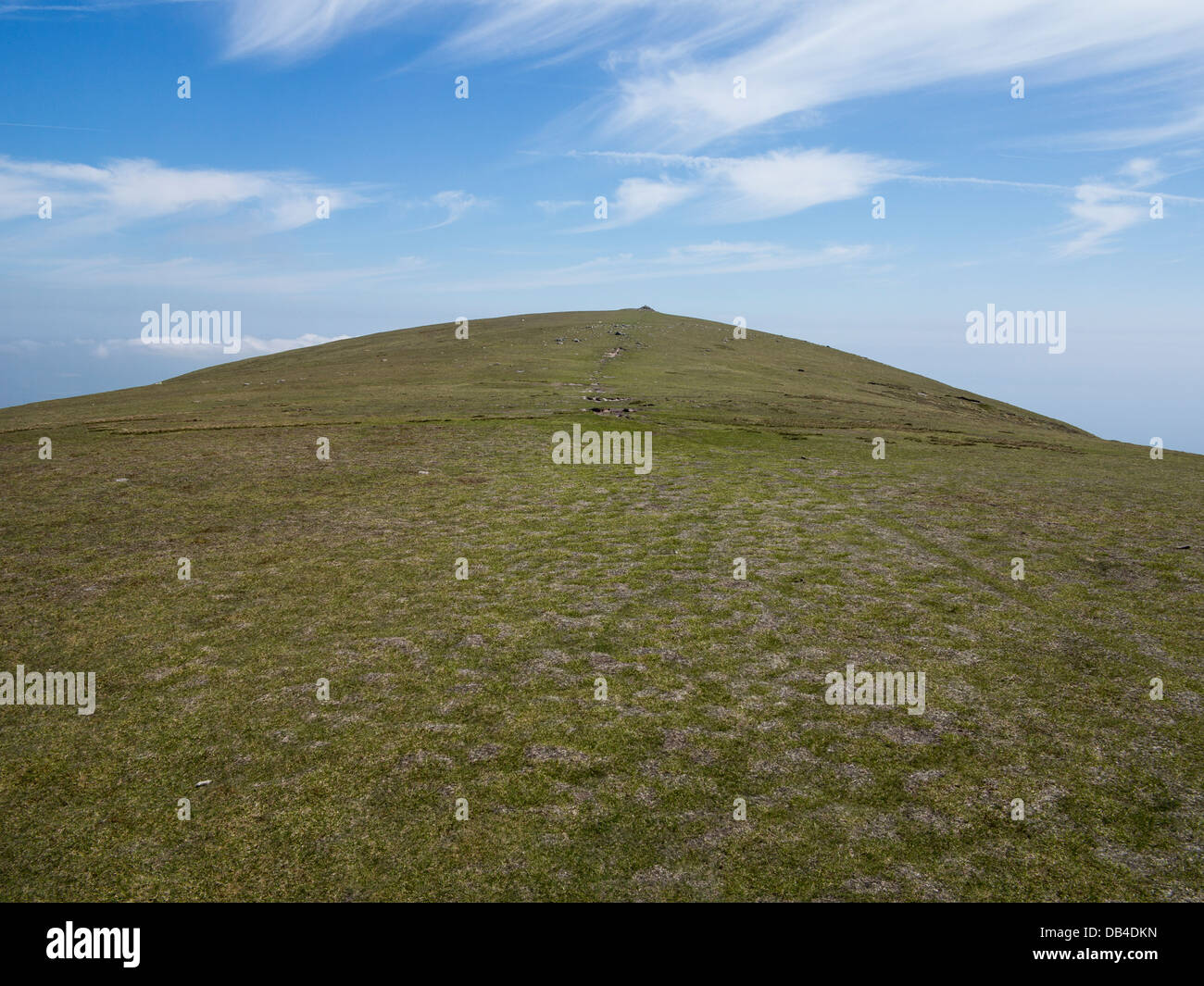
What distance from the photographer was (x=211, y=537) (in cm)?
2459

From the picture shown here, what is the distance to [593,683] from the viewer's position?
14.6 metres

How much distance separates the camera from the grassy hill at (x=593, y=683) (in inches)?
380

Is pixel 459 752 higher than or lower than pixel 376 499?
lower

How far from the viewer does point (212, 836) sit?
1009cm

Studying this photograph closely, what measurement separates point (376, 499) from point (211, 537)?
278 inches

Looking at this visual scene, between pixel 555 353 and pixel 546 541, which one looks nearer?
pixel 546 541

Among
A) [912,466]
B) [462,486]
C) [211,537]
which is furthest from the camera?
[912,466]

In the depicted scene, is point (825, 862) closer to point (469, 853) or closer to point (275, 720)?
point (469, 853)

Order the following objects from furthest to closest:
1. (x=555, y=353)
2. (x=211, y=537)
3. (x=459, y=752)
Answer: (x=555, y=353) → (x=211, y=537) → (x=459, y=752)

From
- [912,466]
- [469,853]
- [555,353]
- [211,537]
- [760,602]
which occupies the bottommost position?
[469,853]

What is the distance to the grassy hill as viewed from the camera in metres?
9.64

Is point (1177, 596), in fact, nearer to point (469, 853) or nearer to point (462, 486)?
point (469, 853)
